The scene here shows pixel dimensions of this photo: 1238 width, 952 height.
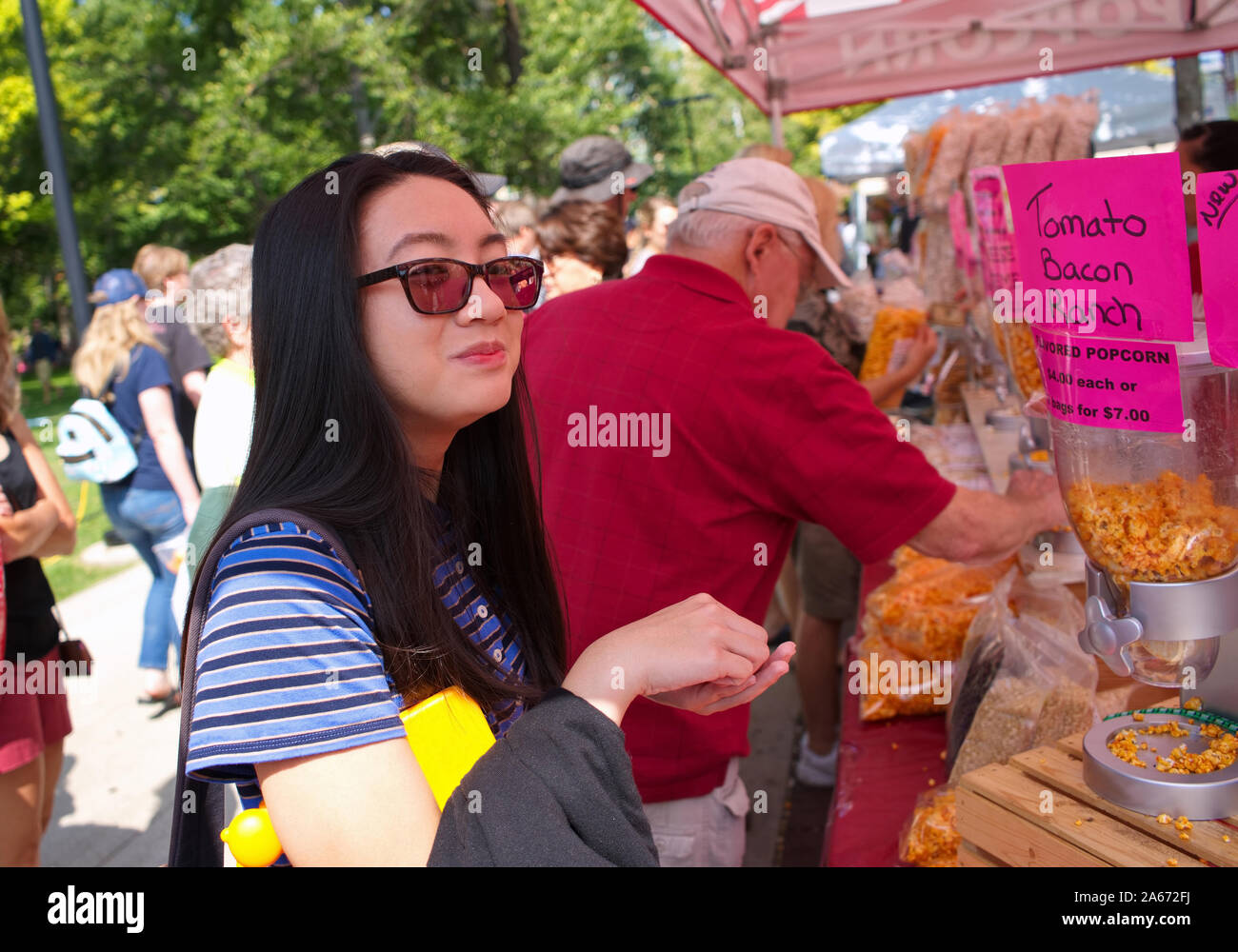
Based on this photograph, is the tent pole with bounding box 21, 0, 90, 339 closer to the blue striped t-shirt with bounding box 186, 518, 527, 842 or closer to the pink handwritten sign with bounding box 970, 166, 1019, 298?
the pink handwritten sign with bounding box 970, 166, 1019, 298

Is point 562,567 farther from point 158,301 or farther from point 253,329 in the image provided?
point 158,301

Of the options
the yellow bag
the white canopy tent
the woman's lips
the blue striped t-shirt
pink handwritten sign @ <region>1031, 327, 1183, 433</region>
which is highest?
the white canopy tent

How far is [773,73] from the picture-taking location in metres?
5.38

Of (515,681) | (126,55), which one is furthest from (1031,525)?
(126,55)

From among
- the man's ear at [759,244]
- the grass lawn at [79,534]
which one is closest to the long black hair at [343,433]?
the man's ear at [759,244]

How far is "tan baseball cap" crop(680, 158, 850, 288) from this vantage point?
2373 millimetres

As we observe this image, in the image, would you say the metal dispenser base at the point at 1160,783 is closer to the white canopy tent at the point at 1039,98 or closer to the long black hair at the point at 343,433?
the long black hair at the point at 343,433

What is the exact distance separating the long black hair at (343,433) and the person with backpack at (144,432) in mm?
4190

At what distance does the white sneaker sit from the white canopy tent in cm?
550

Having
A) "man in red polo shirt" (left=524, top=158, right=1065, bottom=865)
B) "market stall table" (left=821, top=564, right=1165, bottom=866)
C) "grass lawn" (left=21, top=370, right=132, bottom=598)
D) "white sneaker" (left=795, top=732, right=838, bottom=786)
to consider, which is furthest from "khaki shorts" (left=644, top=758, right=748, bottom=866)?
"grass lawn" (left=21, top=370, right=132, bottom=598)

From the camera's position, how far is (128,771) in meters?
4.57

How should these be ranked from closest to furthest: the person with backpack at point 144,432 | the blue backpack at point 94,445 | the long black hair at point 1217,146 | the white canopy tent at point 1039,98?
1. the long black hair at point 1217,146
2. the blue backpack at point 94,445
3. the person with backpack at point 144,432
4. the white canopy tent at point 1039,98

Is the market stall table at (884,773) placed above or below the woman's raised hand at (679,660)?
below

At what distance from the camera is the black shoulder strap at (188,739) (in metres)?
1.01
